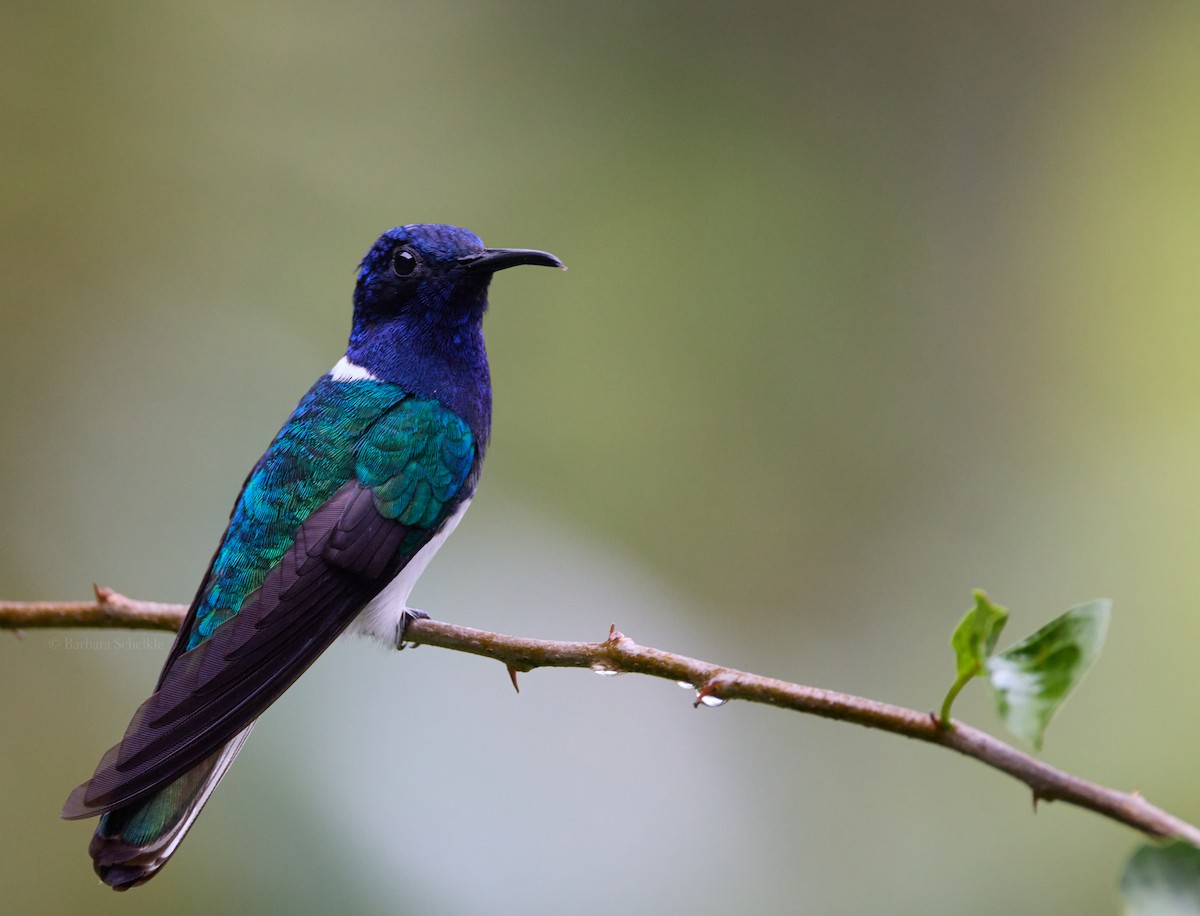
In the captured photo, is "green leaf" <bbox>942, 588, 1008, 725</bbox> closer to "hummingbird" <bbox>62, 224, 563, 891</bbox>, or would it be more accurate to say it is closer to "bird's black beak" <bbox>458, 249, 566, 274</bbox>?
"hummingbird" <bbox>62, 224, 563, 891</bbox>

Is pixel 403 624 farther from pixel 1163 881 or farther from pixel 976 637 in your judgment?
pixel 1163 881

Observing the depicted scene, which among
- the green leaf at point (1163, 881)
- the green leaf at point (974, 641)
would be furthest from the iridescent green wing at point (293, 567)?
the green leaf at point (1163, 881)

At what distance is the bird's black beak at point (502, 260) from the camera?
9.93 ft

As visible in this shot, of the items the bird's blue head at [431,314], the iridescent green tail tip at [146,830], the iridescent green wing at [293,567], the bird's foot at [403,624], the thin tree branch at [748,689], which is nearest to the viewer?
the thin tree branch at [748,689]

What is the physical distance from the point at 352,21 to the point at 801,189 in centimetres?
254

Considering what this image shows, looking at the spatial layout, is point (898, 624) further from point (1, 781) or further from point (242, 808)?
point (1, 781)

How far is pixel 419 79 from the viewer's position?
19.9 feet

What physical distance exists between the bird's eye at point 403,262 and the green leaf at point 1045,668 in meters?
2.29

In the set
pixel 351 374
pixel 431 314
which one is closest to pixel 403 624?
pixel 351 374

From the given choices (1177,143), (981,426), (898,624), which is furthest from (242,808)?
(1177,143)

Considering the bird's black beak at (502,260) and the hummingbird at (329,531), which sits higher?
the bird's black beak at (502,260)

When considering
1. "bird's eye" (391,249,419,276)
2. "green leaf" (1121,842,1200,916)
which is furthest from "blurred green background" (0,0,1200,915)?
"green leaf" (1121,842,1200,916)

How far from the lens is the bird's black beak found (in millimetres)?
3025

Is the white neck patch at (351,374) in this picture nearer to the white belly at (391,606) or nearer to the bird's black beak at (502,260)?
the bird's black beak at (502,260)
